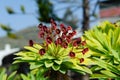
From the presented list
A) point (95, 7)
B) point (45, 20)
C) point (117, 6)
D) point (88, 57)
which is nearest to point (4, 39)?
point (117, 6)

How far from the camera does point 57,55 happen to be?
2.47 meters

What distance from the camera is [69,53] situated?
7.89 feet

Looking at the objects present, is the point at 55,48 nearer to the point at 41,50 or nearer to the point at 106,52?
the point at 41,50

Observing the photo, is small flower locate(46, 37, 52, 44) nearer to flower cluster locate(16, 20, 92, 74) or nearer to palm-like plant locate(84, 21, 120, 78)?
flower cluster locate(16, 20, 92, 74)

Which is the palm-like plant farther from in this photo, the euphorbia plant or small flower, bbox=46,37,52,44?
small flower, bbox=46,37,52,44

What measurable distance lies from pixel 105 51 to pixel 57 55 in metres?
0.27

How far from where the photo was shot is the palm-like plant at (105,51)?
2326 mm

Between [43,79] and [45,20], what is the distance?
16.8 metres

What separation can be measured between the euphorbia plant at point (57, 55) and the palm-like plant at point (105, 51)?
9cm

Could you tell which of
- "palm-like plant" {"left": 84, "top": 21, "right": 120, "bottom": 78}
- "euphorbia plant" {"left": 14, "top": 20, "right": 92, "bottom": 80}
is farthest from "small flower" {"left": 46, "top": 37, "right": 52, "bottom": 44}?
"palm-like plant" {"left": 84, "top": 21, "right": 120, "bottom": 78}

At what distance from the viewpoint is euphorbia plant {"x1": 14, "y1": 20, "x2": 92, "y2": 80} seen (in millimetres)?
2396

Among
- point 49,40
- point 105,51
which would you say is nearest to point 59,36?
point 49,40

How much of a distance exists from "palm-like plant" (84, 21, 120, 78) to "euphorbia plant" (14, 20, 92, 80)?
0.09 m

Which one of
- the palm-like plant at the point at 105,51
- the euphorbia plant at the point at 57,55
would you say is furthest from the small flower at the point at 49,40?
the palm-like plant at the point at 105,51
